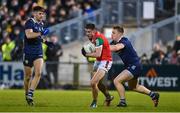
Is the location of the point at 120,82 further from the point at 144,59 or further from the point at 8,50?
the point at 8,50

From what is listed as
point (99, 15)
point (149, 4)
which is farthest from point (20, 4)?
point (149, 4)

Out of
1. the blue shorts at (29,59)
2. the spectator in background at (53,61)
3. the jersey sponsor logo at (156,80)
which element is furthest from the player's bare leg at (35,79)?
the jersey sponsor logo at (156,80)

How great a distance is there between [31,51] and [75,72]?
39.4ft

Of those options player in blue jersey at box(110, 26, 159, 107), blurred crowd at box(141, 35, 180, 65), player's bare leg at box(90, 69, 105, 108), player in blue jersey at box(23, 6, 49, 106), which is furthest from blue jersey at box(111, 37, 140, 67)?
blurred crowd at box(141, 35, 180, 65)

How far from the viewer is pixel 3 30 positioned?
36.2 metres

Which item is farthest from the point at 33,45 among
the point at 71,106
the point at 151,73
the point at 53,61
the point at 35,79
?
the point at 53,61

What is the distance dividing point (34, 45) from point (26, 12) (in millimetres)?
18114

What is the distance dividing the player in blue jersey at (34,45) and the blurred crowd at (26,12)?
594 inches

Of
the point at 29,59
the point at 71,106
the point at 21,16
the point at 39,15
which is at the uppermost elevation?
the point at 39,15

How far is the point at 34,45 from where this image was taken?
64.8ft

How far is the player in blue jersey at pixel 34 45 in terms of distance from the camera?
1933cm

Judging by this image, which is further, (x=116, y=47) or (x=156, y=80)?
(x=156, y=80)

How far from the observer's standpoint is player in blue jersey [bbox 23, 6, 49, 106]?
19328 mm

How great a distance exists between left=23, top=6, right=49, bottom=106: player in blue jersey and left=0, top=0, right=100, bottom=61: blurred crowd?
49.5 feet
